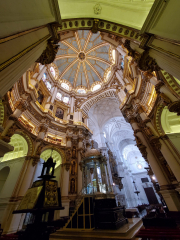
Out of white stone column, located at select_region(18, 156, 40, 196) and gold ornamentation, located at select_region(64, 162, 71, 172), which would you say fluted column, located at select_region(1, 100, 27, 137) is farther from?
gold ornamentation, located at select_region(64, 162, 71, 172)

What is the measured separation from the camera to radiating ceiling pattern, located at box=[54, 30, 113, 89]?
2027 centimetres

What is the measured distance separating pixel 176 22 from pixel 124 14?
3.76m

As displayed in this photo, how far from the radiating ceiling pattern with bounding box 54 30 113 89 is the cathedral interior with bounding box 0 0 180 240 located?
1695 mm

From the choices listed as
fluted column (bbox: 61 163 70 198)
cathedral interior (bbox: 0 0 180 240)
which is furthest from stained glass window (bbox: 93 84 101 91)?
fluted column (bbox: 61 163 70 198)

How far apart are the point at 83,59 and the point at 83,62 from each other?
567mm

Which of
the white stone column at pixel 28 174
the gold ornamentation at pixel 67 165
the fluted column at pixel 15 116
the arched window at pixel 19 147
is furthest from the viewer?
the gold ornamentation at pixel 67 165

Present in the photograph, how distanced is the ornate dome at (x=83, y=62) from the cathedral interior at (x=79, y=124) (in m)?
1.63

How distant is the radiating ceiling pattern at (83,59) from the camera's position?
20.3m

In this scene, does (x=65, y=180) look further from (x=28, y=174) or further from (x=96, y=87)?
(x=96, y=87)

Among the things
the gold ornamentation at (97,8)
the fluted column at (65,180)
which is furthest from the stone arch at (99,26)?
the fluted column at (65,180)

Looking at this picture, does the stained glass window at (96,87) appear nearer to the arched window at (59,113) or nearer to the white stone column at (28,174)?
the arched window at (59,113)

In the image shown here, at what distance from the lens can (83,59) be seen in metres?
22.2

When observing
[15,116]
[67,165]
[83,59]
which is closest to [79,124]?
[67,165]

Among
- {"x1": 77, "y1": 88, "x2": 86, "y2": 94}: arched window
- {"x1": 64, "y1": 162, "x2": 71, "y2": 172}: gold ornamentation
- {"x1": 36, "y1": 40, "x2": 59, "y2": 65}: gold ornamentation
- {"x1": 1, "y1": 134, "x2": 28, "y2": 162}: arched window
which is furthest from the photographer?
{"x1": 77, "y1": 88, "x2": 86, "y2": 94}: arched window
